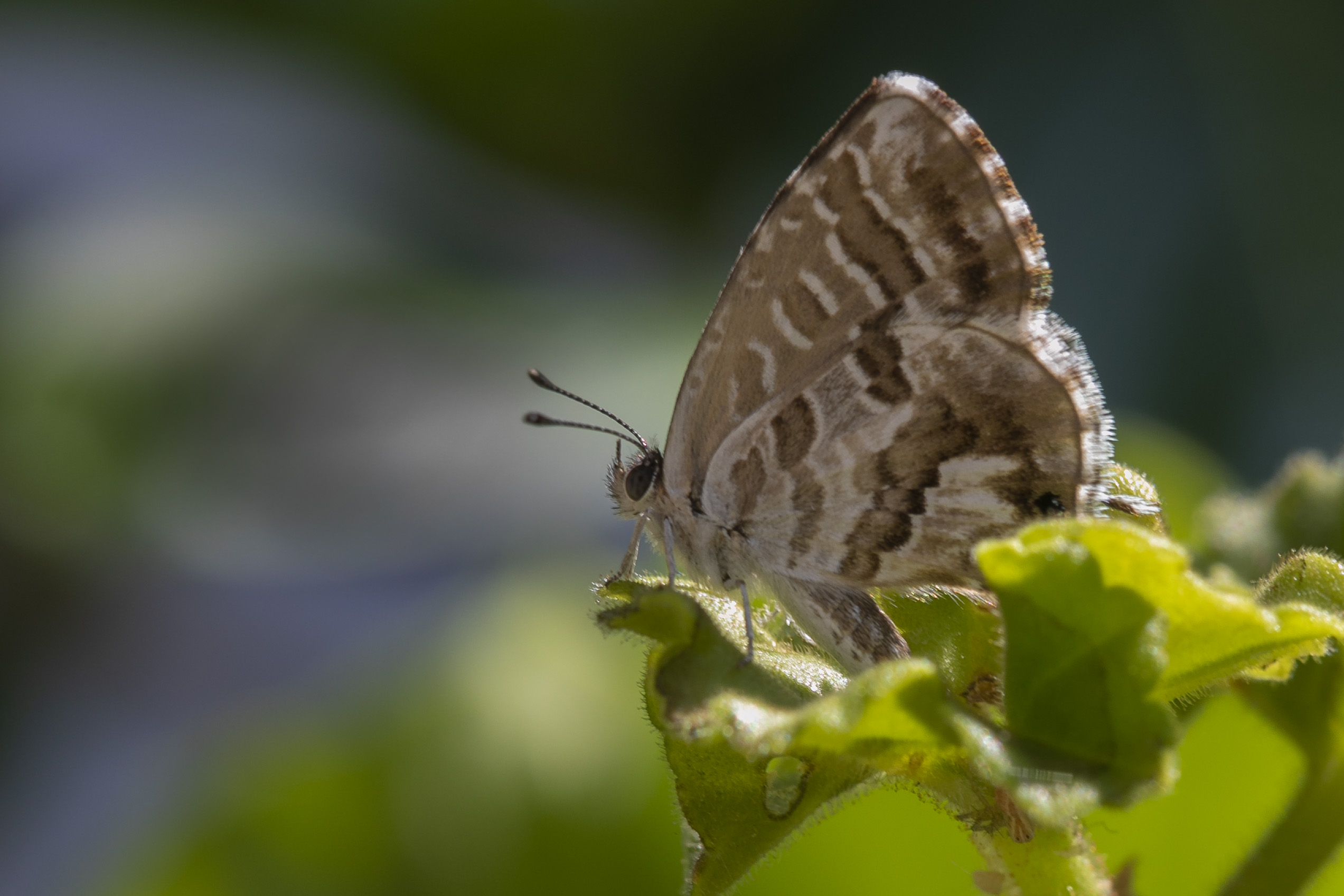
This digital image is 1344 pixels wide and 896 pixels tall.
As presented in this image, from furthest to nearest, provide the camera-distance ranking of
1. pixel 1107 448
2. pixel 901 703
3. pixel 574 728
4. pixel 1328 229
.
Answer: pixel 1328 229
pixel 574 728
pixel 1107 448
pixel 901 703

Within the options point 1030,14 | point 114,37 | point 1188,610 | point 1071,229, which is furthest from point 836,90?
point 1188,610

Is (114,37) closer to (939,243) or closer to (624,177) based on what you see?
(624,177)

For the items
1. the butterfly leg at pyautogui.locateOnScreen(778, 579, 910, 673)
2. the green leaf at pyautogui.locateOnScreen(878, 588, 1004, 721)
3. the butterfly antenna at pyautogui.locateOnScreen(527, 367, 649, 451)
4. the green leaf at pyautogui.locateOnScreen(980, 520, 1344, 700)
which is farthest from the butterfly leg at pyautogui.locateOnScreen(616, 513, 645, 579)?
the green leaf at pyautogui.locateOnScreen(980, 520, 1344, 700)

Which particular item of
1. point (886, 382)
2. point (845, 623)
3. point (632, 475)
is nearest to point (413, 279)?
point (632, 475)

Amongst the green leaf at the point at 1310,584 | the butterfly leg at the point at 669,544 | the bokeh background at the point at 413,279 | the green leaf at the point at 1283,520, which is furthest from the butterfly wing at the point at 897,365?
the bokeh background at the point at 413,279

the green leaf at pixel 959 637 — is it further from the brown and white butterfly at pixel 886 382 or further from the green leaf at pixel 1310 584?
the green leaf at pixel 1310 584

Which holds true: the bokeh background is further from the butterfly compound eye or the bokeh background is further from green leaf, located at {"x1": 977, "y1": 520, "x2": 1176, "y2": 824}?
green leaf, located at {"x1": 977, "y1": 520, "x2": 1176, "y2": 824}
